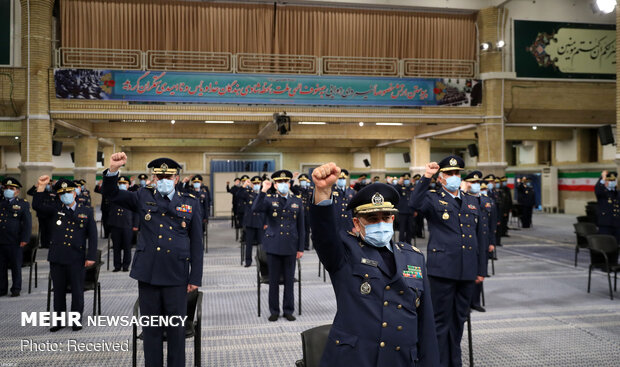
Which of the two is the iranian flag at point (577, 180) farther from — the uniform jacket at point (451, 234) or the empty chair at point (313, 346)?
the empty chair at point (313, 346)

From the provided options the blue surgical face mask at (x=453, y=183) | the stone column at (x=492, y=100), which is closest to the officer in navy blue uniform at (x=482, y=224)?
the blue surgical face mask at (x=453, y=183)

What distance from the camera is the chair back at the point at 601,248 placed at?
7.05m

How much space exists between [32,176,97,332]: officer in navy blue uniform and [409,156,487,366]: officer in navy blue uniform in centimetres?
422

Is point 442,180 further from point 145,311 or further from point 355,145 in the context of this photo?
point 355,145

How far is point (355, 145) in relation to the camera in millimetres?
24656

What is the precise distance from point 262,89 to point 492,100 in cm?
758

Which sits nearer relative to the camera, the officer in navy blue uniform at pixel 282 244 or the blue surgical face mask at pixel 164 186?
the blue surgical face mask at pixel 164 186

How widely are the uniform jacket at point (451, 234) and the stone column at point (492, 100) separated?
11227 millimetres

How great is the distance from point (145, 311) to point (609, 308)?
21.3 feet

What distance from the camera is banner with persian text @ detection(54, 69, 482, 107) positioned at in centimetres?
1273

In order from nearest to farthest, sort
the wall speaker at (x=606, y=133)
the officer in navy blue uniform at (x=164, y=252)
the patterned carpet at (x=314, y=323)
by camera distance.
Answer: the officer in navy blue uniform at (x=164, y=252)
the patterned carpet at (x=314, y=323)
the wall speaker at (x=606, y=133)

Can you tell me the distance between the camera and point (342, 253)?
2.23 metres

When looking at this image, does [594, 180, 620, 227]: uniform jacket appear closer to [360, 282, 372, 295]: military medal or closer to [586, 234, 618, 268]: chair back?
[586, 234, 618, 268]: chair back

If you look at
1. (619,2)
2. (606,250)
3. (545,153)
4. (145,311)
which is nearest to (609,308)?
(606,250)
